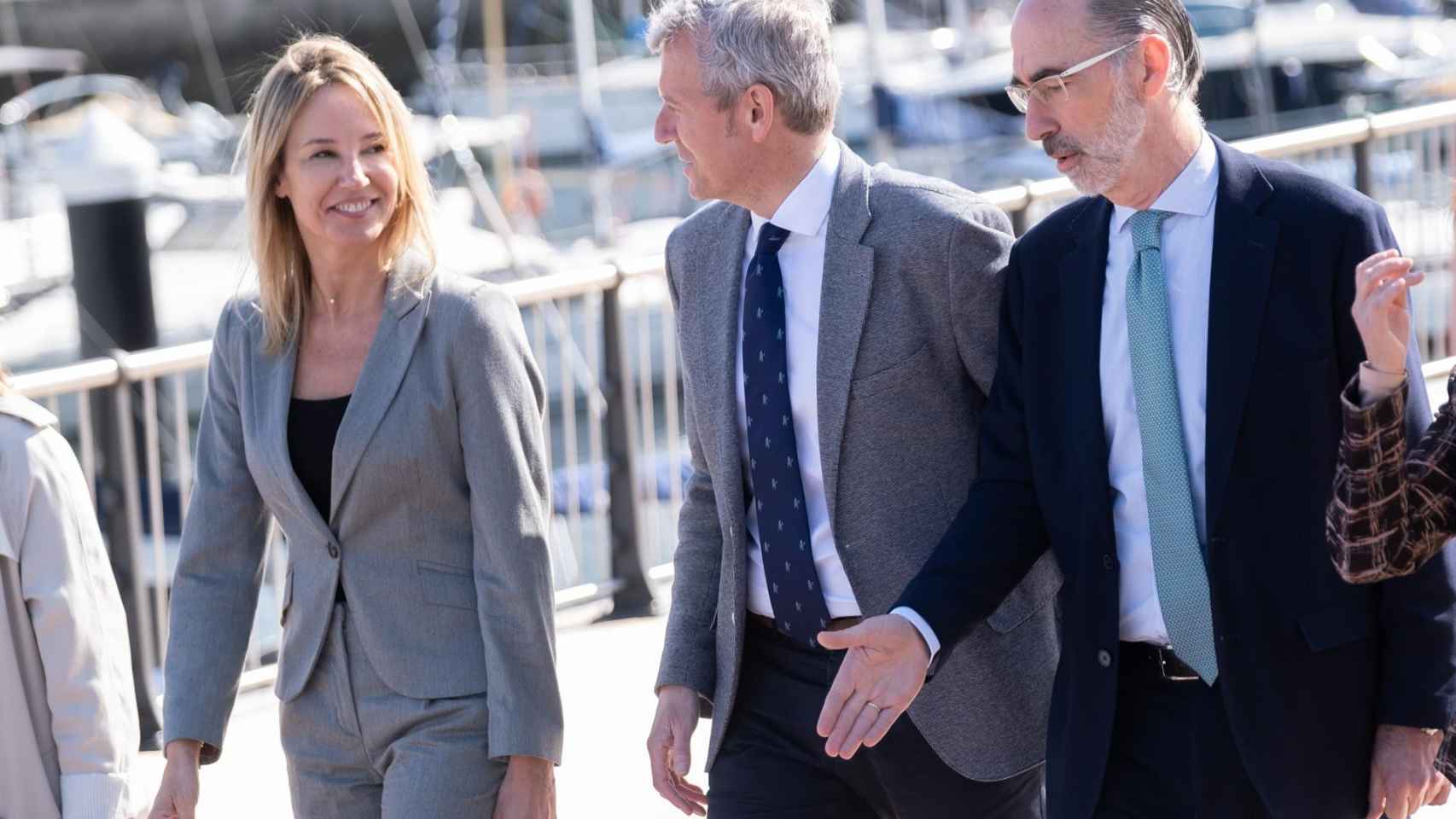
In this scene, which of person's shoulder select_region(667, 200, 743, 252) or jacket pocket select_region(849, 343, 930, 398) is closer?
jacket pocket select_region(849, 343, 930, 398)

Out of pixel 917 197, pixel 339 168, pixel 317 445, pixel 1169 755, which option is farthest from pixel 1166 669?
pixel 339 168

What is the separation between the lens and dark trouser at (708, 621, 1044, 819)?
3.41 metres

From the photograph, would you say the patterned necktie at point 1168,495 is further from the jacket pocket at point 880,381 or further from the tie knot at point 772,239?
the tie knot at point 772,239

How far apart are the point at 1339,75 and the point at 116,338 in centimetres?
1868

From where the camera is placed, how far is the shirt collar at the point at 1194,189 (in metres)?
3.04

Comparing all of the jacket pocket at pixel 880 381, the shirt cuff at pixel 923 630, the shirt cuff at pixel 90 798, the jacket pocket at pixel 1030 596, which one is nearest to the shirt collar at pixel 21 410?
the shirt cuff at pixel 90 798

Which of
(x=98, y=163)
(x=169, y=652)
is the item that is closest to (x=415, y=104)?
(x=98, y=163)

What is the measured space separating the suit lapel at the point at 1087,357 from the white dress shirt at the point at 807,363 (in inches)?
19.3

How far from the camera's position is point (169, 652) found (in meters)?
3.75

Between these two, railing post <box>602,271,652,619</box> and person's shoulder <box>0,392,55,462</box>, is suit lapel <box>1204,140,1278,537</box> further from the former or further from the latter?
railing post <box>602,271,652,619</box>

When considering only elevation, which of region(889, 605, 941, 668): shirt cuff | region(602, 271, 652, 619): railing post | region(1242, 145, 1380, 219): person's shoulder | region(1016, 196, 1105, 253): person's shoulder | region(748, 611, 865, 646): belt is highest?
region(1242, 145, 1380, 219): person's shoulder

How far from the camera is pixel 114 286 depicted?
11.6 meters

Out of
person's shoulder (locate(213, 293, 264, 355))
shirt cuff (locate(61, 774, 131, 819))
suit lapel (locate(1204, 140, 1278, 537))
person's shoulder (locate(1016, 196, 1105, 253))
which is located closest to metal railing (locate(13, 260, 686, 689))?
person's shoulder (locate(213, 293, 264, 355))

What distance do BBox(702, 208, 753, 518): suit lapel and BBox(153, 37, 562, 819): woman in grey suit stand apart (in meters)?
0.35
